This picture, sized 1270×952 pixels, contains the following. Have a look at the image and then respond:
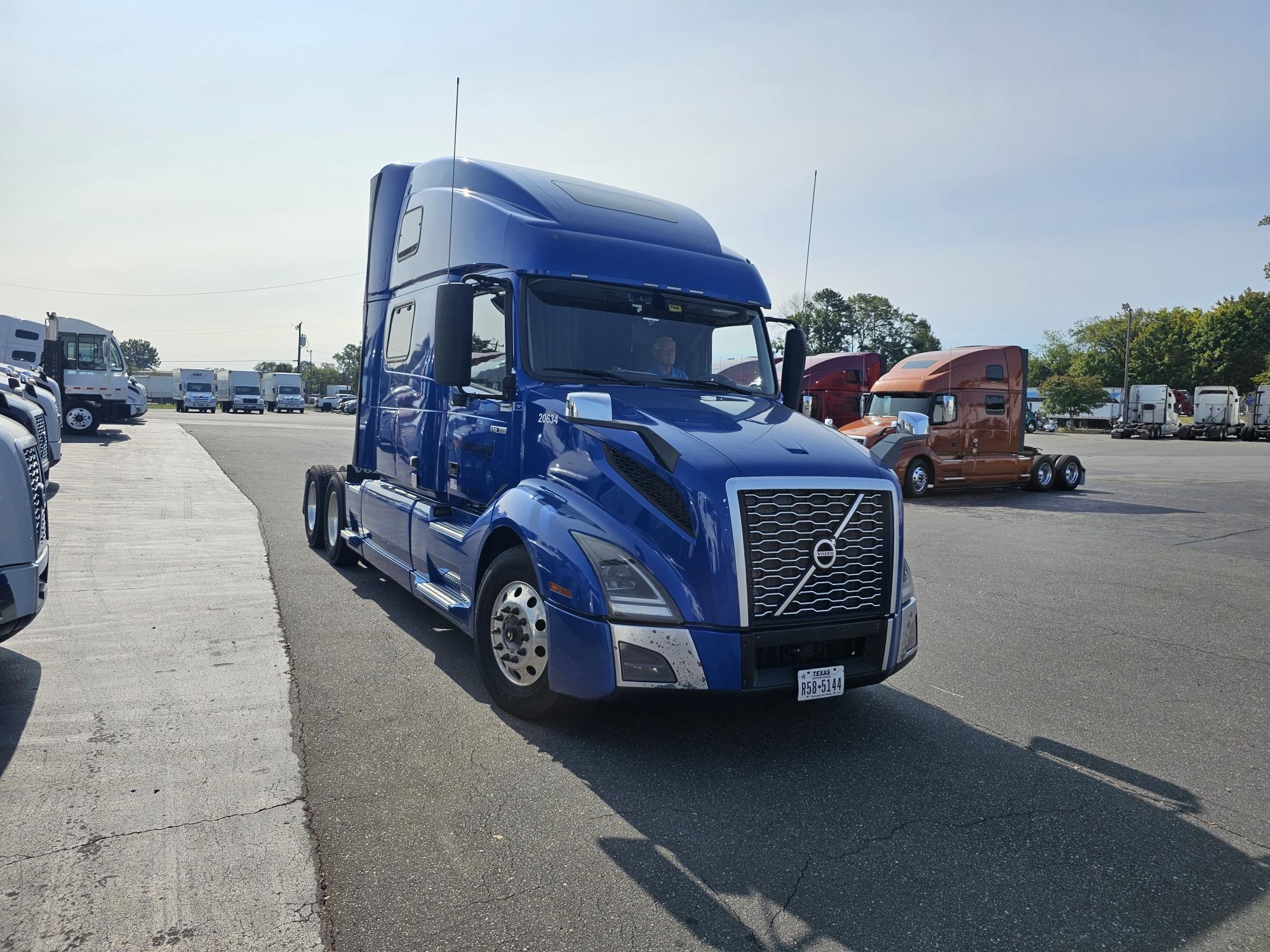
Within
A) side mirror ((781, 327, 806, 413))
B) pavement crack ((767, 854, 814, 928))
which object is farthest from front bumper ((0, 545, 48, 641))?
side mirror ((781, 327, 806, 413))

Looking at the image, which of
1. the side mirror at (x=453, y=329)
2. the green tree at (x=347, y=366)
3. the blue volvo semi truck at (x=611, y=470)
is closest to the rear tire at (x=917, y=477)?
the blue volvo semi truck at (x=611, y=470)

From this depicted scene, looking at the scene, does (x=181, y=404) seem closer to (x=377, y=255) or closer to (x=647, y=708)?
(x=377, y=255)

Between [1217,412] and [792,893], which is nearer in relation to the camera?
[792,893]

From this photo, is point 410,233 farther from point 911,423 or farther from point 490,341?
point 911,423

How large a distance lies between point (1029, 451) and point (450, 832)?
19.0 m

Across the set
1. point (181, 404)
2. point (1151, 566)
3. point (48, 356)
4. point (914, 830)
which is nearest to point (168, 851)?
point (914, 830)

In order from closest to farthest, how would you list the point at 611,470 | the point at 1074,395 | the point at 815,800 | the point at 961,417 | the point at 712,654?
the point at 815,800
the point at 712,654
the point at 611,470
the point at 961,417
the point at 1074,395

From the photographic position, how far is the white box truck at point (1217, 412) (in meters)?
53.6

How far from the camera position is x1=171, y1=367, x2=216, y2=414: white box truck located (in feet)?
192

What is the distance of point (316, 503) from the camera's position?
31.2 feet

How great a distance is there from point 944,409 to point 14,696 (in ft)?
54.1

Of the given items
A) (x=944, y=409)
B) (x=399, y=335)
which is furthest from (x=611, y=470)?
(x=944, y=409)

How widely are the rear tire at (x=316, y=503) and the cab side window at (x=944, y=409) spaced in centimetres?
1253

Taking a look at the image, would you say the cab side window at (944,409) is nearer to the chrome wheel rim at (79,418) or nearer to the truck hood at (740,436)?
the truck hood at (740,436)
